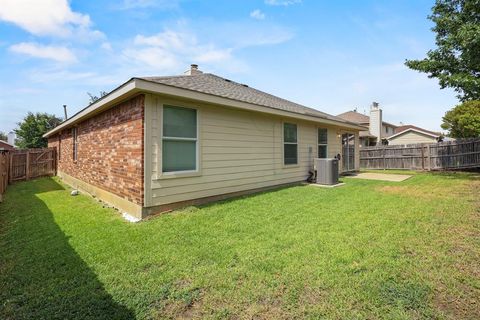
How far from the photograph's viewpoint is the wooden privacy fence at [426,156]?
1388 centimetres

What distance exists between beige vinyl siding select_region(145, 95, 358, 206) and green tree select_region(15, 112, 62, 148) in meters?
31.4

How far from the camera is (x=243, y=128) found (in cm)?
734

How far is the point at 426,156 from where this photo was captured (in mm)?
15242

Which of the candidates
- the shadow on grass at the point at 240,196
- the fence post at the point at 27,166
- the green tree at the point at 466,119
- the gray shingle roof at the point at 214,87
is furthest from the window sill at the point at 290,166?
the green tree at the point at 466,119

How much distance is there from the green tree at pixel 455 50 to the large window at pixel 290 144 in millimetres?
8028

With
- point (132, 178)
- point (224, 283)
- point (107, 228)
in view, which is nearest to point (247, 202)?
point (132, 178)

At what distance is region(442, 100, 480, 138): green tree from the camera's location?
15.9 meters

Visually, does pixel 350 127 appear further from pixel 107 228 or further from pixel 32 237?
pixel 32 237

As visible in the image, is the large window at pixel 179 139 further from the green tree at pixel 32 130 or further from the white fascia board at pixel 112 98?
the green tree at pixel 32 130

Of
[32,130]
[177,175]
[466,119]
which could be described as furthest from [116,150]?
[32,130]

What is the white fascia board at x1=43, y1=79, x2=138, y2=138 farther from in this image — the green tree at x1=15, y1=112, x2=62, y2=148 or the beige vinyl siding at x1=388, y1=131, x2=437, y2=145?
the beige vinyl siding at x1=388, y1=131, x2=437, y2=145

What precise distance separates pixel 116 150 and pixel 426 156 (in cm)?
1702

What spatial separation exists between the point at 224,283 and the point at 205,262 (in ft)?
1.90

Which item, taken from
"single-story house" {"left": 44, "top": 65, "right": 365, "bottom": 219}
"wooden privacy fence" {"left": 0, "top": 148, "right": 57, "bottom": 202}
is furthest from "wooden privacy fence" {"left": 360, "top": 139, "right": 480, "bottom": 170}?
"wooden privacy fence" {"left": 0, "top": 148, "right": 57, "bottom": 202}
